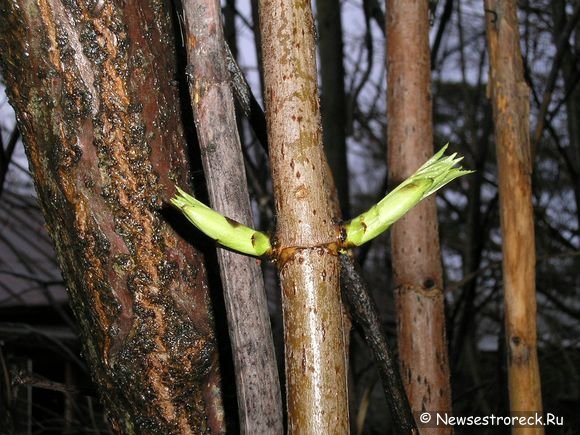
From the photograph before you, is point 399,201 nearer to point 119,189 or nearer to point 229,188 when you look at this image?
point 229,188

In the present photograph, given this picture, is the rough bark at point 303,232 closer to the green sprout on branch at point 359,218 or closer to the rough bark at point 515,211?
the green sprout on branch at point 359,218

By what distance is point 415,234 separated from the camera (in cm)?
96

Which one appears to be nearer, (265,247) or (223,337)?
(265,247)

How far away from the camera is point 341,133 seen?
2408 mm

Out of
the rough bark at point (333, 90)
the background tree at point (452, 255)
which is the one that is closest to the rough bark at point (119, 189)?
the background tree at point (452, 255)

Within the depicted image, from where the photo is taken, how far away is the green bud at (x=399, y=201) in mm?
446

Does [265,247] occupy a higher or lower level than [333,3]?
lower

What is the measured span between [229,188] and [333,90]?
2029mm

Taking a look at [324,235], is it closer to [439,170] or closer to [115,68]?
[439,170]

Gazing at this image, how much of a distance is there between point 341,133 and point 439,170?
197 centimetres

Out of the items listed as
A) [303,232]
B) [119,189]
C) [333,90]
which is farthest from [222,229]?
[333,90]

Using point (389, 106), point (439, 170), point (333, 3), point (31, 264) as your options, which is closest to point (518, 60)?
point (389, 106)

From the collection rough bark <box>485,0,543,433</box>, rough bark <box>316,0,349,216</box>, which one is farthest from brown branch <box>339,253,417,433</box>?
rough bark <box>316,0,349,216</box>

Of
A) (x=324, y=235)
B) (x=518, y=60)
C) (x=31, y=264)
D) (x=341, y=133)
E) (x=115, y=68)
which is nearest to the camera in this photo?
(x=324, y=235)
